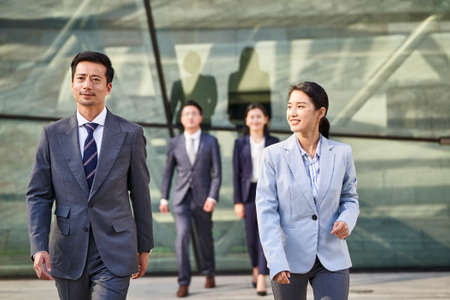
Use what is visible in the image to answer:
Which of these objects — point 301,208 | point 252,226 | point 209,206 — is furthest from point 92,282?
point 252,226

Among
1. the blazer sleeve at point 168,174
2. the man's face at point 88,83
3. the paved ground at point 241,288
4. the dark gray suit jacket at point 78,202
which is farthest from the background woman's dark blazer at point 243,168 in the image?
the man's face at point 88,83

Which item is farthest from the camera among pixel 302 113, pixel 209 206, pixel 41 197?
pixel 209 206

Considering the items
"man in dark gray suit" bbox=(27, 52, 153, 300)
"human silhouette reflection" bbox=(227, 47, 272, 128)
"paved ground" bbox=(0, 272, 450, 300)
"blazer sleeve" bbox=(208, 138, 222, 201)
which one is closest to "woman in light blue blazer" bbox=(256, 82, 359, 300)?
"man in dark gray suit" bbox=(27, 52, 153, 300)

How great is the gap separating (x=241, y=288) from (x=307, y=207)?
405 cm

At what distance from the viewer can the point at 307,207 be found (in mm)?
3240

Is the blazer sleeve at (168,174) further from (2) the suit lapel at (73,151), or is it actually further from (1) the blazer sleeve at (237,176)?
(2) the suit lapel at (73,151)

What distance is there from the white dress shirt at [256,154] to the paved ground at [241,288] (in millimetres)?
1255

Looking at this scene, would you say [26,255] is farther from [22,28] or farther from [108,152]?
[108,152]

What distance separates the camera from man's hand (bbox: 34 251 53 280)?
301 centimetres

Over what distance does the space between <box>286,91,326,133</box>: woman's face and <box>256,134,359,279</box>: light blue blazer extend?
0.09 metres

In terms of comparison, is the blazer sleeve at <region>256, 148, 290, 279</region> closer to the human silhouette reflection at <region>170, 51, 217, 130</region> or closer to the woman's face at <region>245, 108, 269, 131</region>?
the woman's face at <region>245, 108, 269, 131</region>

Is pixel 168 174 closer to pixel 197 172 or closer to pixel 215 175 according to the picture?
pixel 197 172

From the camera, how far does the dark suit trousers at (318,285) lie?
10.4ft

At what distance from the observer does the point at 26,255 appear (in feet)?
26.8
